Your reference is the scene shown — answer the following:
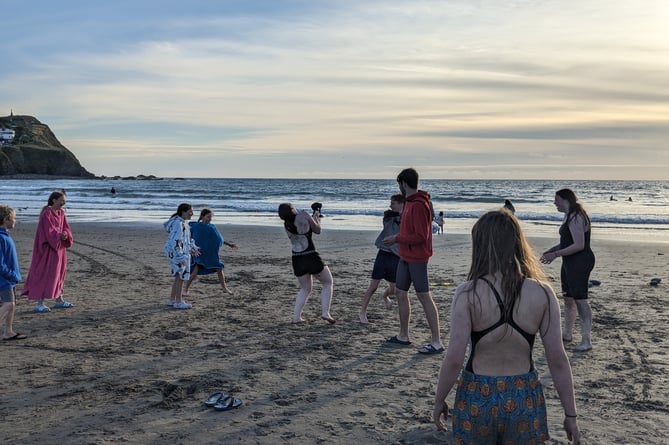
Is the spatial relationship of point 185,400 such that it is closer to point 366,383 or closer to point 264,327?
point 366,383

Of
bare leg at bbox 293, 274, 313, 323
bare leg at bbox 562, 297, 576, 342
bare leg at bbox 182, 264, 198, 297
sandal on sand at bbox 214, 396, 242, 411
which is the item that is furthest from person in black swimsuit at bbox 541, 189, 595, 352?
bare leg at bbox 182, 264, 198, 297

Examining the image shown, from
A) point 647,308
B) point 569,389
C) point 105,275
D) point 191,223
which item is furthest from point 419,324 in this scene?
point 105,275

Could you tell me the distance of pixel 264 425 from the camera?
4609 mm

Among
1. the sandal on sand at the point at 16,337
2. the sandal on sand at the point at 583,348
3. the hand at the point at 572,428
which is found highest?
the hand at the point at 572,428

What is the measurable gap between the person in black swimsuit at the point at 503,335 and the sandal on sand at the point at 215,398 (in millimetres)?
2820

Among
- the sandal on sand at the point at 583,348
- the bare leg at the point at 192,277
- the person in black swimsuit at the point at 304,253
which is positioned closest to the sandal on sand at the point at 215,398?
the person in black swimsuit at the point at 304,253

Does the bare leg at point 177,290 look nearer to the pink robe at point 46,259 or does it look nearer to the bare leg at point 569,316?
the pink robe at point 46,259

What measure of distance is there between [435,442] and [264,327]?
12.5 ft

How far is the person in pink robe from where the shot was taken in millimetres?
8500

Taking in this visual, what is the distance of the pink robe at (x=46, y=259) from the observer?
27.9 ft

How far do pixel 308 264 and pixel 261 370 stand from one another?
6.70ft

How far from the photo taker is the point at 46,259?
8.62m

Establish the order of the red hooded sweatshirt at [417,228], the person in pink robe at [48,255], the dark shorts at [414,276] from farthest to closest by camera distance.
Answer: the person in pink robe at [48,255] → the dark shorts at [414,276] → the red hooded sweatshirt at [417,228]

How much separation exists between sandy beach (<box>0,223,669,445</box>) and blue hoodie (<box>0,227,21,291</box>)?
72 centimetres
